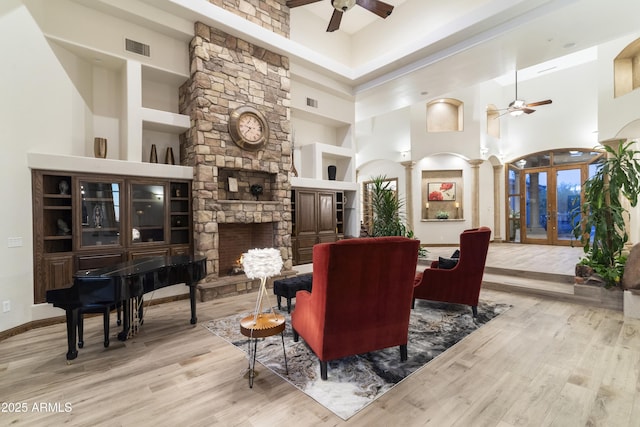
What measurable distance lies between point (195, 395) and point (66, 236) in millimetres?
3293

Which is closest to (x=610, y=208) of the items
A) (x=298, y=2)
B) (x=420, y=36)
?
(x=420, y=36)

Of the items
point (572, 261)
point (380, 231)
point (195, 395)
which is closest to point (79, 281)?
point (195, 395)

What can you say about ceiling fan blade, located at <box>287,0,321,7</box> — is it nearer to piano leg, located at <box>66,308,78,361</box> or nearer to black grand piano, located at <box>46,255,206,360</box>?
black grand piano, located at <box>46,255,206,360</box>

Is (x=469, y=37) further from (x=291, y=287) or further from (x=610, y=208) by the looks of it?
(x=291, y=287)

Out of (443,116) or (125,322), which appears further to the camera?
(443,116)

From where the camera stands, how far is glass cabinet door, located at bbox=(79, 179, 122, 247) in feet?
13.7

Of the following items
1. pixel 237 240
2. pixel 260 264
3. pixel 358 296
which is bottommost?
pixel 358 296

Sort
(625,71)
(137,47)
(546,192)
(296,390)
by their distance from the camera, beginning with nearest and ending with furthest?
(296,390)
(137,47)
(625,71)
(546,192)

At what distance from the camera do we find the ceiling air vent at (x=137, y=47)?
4598mm

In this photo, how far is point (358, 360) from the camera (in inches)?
110

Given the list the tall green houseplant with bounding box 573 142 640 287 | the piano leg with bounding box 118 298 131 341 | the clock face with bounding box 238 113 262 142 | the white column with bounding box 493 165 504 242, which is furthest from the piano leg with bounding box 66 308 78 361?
the white column with bounding box 493 165 504 242

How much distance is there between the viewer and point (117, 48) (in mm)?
4492

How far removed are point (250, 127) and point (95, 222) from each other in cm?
292

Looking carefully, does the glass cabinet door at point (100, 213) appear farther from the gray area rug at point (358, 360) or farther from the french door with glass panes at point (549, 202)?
the french door with glass panes at point (549, 202)
